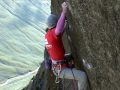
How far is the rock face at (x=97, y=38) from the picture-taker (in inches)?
415

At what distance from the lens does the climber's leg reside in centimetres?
1331

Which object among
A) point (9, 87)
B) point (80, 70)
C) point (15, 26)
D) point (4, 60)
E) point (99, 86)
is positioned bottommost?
point (99, 86)

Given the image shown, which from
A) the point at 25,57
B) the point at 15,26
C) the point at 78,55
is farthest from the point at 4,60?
the point at 78,55

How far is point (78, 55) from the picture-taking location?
14297 mm

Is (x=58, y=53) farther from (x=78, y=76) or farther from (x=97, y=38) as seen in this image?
(x=97, y=38)

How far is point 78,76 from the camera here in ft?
44.0

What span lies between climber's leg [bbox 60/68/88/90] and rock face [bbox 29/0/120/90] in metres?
0.22

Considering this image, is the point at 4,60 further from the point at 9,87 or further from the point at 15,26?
the point at 15,26

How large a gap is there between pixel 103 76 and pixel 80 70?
1978 mm

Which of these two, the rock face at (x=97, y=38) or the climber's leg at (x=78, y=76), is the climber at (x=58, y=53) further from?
the rock face at (x=97, y=38)

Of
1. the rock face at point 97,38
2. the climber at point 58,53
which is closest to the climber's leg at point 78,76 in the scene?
the climber at point 58,53

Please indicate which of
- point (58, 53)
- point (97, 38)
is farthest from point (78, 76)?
point (97, 38)

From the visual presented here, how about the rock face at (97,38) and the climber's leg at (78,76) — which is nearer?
the rock face at (97,38)

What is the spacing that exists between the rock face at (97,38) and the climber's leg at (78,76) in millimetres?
224
